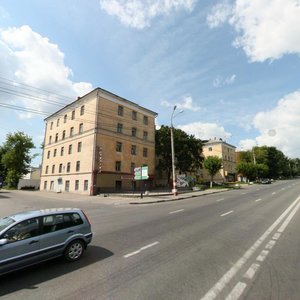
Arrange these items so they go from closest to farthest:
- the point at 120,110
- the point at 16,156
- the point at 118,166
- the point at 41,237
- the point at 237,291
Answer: the point at 237,291
the point at 41,237
the point at 118,166
the point at 120,110
the point at 16,156

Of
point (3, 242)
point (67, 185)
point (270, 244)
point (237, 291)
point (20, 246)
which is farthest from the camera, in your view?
point (67, 185)

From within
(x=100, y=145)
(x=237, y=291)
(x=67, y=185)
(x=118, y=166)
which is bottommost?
(x=237, y=291)

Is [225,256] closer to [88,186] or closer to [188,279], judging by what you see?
[188,279]

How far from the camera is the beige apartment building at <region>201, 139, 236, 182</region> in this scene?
69188mm

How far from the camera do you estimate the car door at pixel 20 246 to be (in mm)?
5004

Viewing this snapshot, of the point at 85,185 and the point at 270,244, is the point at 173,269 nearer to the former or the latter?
the point at 270,244

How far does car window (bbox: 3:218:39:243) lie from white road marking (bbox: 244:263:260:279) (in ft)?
17.0

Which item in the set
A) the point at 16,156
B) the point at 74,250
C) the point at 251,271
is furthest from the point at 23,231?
the point at 16,156

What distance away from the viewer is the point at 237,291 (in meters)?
4.50

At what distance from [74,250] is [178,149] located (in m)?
38.3

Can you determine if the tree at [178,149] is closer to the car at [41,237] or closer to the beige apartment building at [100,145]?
the beige apartment building at [100,145]

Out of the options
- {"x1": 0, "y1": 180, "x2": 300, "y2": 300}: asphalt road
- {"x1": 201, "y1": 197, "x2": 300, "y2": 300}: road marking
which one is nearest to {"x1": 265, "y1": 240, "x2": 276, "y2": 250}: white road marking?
{"x1": 0, "y1": 180, "x2": 300, "y2": 300}: asphalt road

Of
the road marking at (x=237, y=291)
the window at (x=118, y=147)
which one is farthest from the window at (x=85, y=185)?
the road marking at (x=237, y=291)

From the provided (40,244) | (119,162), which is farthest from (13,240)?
(119,162)
